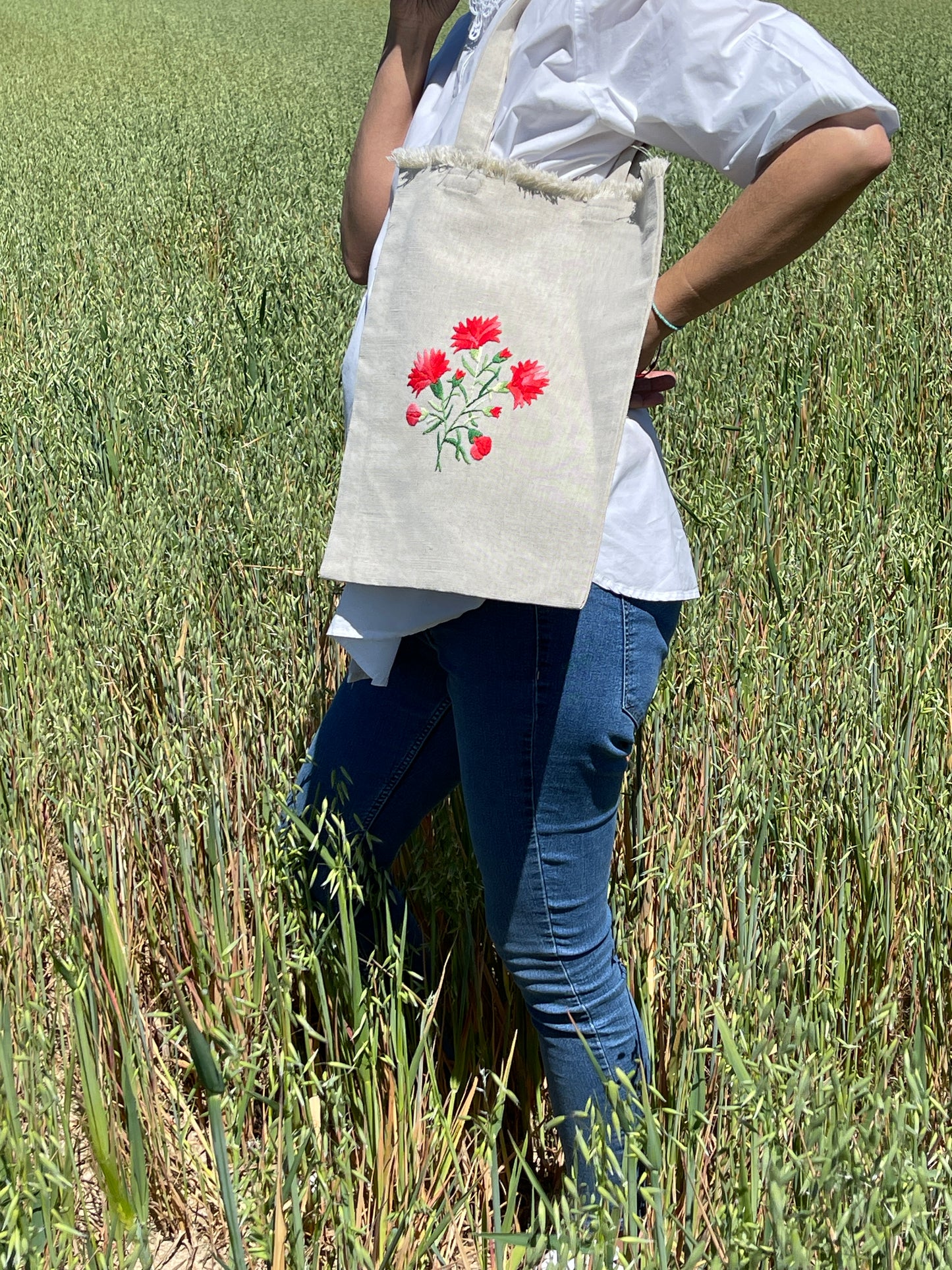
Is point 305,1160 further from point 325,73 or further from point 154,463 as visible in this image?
point 325,73

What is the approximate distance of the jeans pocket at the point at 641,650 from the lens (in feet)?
3.97

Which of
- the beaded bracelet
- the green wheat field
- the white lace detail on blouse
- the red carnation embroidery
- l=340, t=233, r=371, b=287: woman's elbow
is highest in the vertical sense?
the white lace detail on blouse

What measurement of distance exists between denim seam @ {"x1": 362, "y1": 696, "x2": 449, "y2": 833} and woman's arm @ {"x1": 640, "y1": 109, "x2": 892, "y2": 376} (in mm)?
416

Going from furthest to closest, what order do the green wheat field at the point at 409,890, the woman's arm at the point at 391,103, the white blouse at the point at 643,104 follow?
the woman's arm at the point at 391,103 → the green wheat field at the point at 409,890 → the white blouse at the point at 643,104

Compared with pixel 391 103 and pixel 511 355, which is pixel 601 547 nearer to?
pixel 511 355

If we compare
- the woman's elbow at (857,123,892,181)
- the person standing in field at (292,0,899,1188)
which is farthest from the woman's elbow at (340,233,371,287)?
the woman's elbow at (857,123,892,181)

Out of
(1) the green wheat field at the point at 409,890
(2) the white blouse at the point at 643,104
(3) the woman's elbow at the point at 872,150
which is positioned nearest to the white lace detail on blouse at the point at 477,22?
(2) the white blouse at the point at 643,104

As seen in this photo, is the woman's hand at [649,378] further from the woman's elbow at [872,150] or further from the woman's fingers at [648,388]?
the woman's elbow at [872,150]

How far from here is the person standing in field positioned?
3.61 ft

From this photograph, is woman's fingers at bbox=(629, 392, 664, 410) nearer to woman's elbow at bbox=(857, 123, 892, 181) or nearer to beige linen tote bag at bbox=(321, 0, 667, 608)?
beige linen tote bag at bbox=(321, 0, 667, 608)

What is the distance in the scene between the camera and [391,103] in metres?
1.36

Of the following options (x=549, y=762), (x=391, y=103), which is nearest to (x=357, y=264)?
(x=391, y=103)

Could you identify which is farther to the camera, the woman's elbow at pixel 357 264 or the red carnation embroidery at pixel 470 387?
the woman's elbow at pixel 357 264

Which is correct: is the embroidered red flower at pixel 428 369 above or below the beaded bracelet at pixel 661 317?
below
